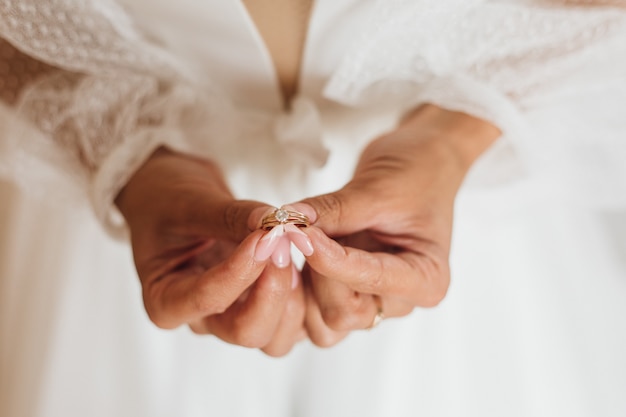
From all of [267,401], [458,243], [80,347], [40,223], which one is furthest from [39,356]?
[458,243]

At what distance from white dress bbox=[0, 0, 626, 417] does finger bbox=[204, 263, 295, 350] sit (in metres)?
0.15

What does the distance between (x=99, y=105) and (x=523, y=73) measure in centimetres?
42

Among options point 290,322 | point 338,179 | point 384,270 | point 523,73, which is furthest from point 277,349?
point 523,73

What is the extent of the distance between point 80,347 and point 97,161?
212mm

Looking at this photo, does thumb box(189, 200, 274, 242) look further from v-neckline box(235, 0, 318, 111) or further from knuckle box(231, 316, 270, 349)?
v-neckline box(235, 0, 318, 111)

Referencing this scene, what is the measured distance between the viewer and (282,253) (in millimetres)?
400

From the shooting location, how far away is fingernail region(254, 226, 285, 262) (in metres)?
0.37

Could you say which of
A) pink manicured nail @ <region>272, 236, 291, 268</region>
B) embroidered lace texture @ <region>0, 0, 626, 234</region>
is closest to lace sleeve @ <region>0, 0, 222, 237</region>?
embroidered lace texture @ <region>0, 0, 626, 234</region>

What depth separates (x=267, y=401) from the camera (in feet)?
1.99

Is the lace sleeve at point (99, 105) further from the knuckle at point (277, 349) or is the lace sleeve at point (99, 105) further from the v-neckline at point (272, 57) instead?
the knuckle at point (277, 349)

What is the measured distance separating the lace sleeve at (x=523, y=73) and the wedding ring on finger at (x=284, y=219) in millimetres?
194

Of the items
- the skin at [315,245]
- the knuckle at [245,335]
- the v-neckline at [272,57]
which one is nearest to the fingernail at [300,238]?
the skin at [315,245]

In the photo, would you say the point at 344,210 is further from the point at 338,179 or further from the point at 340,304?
the point at 338,179

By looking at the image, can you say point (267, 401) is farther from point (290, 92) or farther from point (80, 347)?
point (290, 92)
